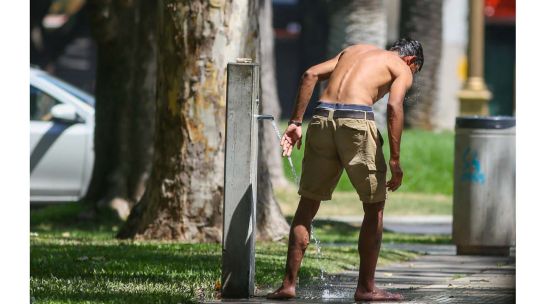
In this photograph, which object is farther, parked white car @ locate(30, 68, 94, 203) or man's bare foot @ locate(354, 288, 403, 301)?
parked white car @ locate(30, 68, 94, 203)

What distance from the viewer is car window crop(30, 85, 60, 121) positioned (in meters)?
16.0

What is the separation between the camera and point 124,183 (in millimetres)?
14820

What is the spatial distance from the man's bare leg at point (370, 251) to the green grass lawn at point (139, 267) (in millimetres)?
752

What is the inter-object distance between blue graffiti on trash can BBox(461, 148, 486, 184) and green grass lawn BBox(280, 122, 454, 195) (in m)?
7.54

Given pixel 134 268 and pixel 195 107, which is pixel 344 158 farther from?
pixel 195 107

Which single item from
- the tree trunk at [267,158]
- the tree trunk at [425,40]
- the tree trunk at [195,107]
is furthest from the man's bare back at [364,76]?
the tree trunk at [425,40]

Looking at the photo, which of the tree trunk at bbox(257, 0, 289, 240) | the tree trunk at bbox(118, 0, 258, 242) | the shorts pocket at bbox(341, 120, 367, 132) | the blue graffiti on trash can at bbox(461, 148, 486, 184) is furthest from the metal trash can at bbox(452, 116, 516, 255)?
the shorts pocket at bbox(341, 120, 367, 132)

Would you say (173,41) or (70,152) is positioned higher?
(173,41)

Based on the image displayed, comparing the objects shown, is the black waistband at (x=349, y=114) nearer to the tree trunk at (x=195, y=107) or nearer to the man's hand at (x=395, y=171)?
the man's hand at (x=395, y=171)

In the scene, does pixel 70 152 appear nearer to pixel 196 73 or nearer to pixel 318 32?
pixel 196 73

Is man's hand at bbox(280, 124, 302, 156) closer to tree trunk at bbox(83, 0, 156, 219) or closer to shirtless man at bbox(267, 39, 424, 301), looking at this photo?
shirtless man at bbox(267, 39, 424, 301)

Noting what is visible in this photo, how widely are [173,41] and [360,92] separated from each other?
12.8 ft

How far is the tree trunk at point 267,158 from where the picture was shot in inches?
486
